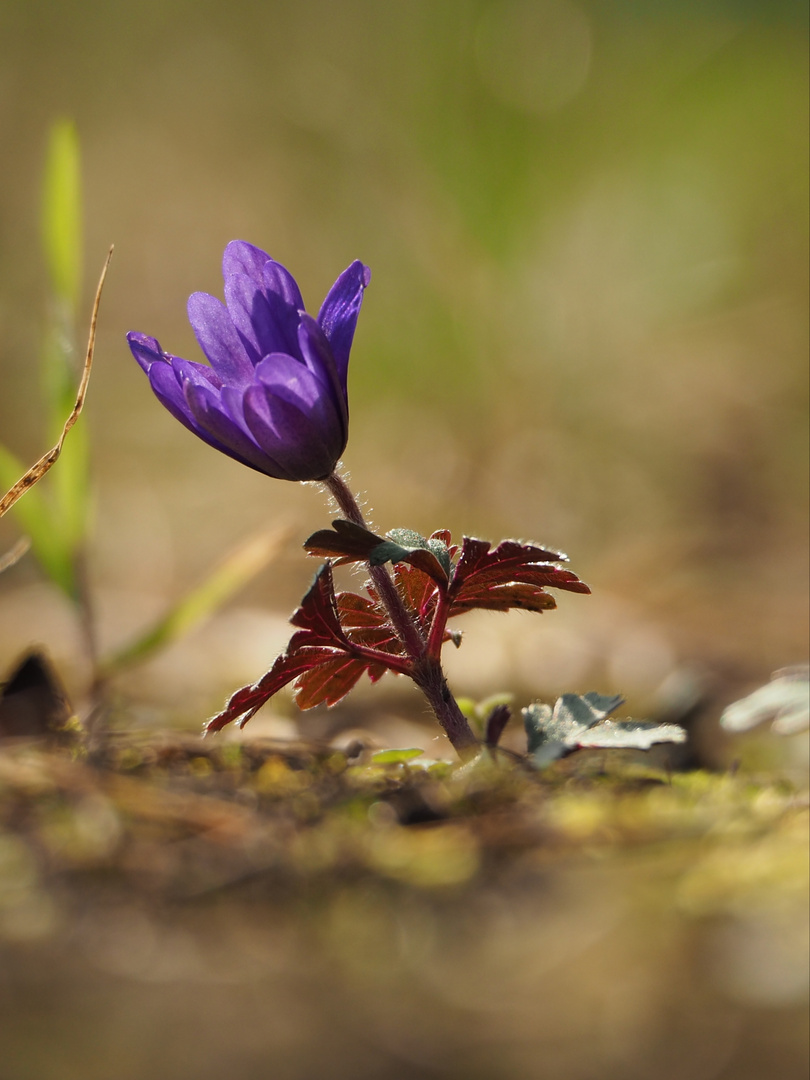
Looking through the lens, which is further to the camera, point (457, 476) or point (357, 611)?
point (457, 476)

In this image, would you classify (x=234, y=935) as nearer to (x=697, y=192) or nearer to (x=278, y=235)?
(x=697, y=192)

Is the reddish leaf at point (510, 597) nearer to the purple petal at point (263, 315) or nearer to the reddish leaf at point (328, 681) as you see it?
the reddish leaf at point (328, 681)

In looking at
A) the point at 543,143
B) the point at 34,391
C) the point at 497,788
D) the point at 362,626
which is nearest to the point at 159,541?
the point at 34,391

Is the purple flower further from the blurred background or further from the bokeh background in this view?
the blurred background

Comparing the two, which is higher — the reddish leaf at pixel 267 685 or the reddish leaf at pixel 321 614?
the reddish leaf at pixel 321 614

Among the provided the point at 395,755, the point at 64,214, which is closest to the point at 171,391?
the point at 395,755

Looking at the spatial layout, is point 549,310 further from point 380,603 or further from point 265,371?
point 265,371

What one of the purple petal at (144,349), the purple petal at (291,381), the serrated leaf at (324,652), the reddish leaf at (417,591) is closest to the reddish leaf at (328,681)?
the serrated leaf at (324,652)
